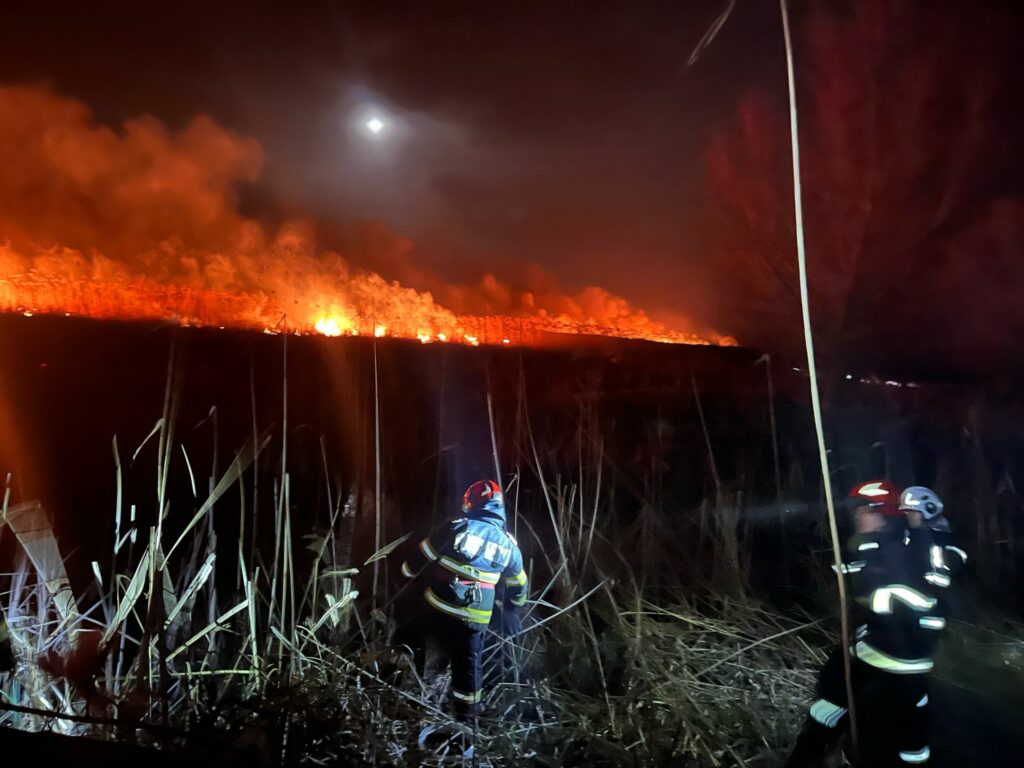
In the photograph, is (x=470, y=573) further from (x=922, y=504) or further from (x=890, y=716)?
(x=922, y=504)

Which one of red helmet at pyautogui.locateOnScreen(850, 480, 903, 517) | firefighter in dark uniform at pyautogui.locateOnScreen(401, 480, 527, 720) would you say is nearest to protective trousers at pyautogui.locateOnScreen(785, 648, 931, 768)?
red helmet at pyautogui.locateOnScreen(850, 480, 903, 517)

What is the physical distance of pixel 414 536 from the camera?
16.5 feet

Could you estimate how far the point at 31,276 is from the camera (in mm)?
10180

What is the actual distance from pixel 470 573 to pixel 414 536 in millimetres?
1678

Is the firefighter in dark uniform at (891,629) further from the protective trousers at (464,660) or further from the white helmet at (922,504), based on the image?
the protective trousers at (464,660)

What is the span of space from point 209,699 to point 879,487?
10.7 feet

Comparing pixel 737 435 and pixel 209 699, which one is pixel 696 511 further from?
pixel 209 699

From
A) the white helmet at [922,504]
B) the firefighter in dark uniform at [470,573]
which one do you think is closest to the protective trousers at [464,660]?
the firefighter in dark uniform at [470,573]

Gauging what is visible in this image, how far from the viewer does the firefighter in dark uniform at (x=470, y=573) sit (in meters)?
3.44

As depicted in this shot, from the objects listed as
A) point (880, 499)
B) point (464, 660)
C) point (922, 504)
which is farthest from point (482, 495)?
point (922, 504)

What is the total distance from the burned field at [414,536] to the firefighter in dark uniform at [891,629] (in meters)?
0.52

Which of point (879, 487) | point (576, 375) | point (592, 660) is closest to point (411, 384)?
point (576, 375)

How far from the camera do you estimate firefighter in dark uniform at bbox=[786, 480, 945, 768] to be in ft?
8.53

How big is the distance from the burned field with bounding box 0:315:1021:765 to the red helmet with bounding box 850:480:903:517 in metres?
1.05
